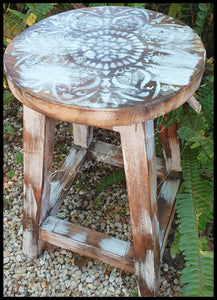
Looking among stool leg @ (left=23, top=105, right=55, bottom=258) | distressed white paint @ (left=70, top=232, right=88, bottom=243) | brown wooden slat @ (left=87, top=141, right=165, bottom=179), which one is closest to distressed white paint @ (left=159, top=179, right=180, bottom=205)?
brown wooden slat @ (left=87, top=141, right=165, bottom=179)

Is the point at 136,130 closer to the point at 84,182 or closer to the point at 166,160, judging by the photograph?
the point at 166,160

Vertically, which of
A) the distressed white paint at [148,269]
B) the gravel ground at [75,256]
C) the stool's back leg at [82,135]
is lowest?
the gravel ground at [75,256]

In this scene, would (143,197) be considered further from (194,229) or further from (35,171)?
(35,171)

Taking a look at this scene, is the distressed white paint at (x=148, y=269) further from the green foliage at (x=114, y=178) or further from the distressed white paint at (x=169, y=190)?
the green foliage at (x=114, y=178)

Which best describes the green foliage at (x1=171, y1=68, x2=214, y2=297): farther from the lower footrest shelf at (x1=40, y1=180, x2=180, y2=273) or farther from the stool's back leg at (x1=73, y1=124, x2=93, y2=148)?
the stool's back leg at (x1=73, y1=124, x2=93, y2=148)

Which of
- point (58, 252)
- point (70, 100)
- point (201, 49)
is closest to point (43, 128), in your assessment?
point (70, 100)

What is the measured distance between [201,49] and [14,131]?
61.7 inches

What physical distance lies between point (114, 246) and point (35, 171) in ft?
1.54

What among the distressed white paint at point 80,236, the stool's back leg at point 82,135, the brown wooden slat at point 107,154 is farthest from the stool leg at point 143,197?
the stool's back leg at point 82,135

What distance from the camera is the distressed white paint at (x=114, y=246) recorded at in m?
1.40

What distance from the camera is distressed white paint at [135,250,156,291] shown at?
1.32 metres

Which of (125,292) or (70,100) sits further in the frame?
(125,292)

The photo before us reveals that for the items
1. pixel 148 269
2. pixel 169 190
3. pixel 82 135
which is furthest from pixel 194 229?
pixel 82 135

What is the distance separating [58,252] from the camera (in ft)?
5.56
